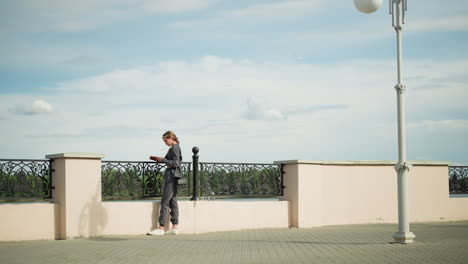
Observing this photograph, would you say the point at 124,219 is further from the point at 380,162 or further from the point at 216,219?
the point at 380,162

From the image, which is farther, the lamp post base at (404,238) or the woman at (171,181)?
the woman at (171,181)

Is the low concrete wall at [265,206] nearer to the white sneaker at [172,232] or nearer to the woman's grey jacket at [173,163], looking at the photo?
the white sneaker at [172,232]

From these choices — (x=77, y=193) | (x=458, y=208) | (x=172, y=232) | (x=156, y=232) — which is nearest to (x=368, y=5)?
(x=172, y=232)

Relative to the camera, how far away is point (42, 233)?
1291 cm

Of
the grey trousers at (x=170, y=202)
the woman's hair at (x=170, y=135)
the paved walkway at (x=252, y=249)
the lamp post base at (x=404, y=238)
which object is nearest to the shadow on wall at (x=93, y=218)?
the paved walkway at (x=252, y=249)

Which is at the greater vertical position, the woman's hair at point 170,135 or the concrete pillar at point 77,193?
the woman's hair at point 170,135

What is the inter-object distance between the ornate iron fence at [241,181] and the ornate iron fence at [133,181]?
0.57 metres

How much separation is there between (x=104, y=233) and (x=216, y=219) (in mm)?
2839

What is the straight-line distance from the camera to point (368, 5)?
12031 mm

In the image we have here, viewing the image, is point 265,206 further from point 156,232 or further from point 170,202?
point 156,232

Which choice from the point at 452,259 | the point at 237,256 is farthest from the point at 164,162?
the point at 452,259

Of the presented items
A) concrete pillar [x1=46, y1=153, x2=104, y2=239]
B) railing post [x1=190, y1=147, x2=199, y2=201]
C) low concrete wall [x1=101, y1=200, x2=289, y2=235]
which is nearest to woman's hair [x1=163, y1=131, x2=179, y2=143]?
railing post [x1=190, y1=147, x2=199, y2=201]

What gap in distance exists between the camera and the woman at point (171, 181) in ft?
44.7

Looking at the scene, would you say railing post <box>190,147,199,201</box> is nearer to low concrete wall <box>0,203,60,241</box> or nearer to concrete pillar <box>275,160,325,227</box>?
concrete pillar <box>275,160,325,227</box>
